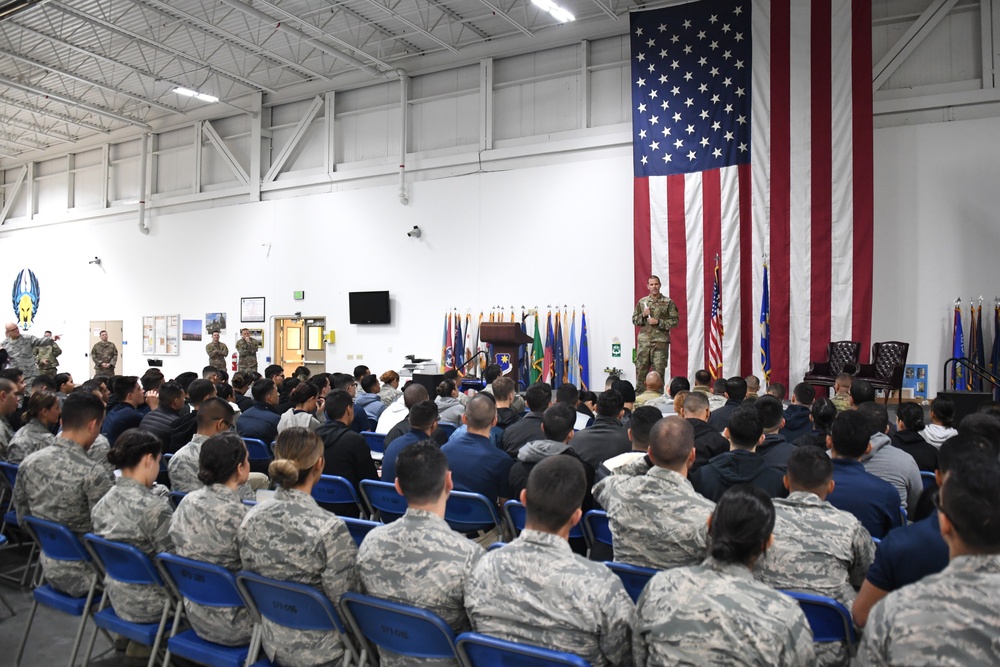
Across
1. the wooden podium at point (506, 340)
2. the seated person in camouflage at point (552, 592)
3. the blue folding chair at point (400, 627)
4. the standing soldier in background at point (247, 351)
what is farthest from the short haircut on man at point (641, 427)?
the standing soldier in background at point (247, 351)

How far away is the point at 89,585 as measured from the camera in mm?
3012

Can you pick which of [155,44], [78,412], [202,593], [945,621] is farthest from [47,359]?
[945,621]

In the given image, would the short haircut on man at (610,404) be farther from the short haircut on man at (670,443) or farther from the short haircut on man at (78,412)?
the short haircut on man at (78,412)

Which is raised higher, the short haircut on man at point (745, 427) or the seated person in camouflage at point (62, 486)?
the short haircut on man at point (745, 427)

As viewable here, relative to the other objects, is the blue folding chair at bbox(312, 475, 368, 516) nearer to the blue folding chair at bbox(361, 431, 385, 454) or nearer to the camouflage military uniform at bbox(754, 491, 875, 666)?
the blue folding chair at bbox(361, 431, 385, 454)

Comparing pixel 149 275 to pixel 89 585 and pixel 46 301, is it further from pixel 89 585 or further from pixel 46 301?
pixel 89 585

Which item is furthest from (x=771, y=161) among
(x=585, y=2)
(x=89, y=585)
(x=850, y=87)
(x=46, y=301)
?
(x=46, y=301)

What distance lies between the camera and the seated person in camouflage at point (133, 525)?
9.01 ft

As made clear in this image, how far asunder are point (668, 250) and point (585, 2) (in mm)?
4122

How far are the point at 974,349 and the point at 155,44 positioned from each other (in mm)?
13651

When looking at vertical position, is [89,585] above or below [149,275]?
below

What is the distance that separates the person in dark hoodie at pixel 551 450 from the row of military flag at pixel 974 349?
745 cm

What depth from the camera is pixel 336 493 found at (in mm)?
3994

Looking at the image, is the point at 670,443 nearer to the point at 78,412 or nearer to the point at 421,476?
the point at 421,476
